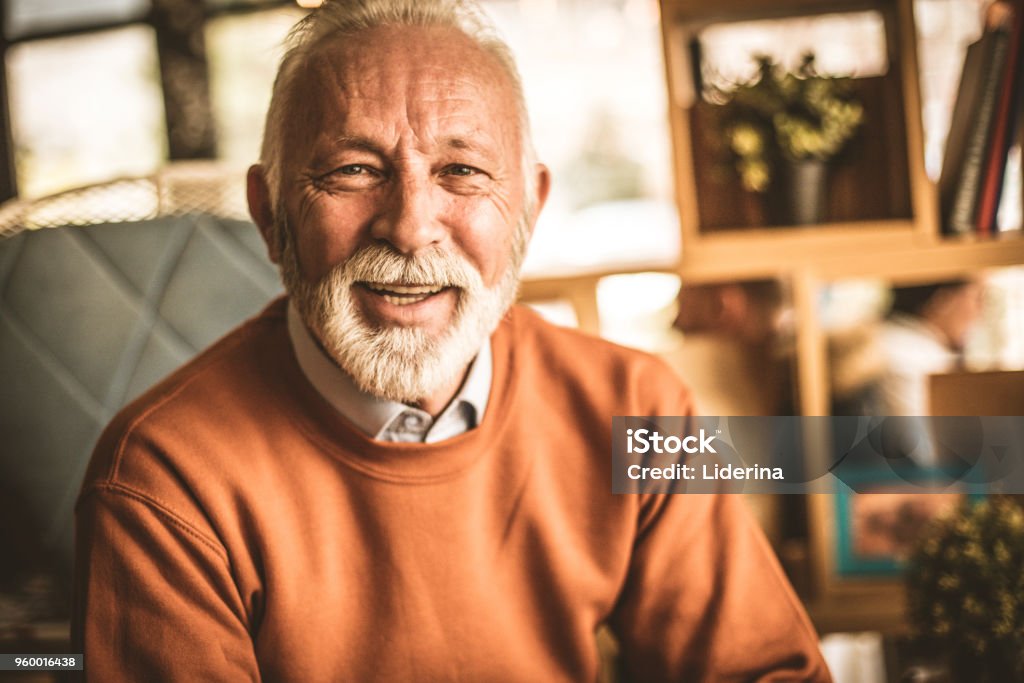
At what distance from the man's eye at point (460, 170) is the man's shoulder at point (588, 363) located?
0.83 ft

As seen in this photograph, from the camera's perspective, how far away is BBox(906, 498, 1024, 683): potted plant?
1016mm

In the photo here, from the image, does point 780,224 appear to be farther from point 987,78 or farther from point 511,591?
point 511,591

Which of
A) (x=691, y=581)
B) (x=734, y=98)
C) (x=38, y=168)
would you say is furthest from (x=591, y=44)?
(x=38, y=168)

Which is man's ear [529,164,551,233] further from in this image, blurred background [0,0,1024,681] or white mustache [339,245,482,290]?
blurred background [0,0,1024,681]

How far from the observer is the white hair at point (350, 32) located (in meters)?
0.88

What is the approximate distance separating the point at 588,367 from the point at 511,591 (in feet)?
0.97

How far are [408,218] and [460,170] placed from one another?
0.09 metres

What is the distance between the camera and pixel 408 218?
827mm

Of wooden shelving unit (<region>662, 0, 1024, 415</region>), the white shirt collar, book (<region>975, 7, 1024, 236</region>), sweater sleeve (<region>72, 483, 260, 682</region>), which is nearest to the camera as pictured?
sweater sleeve (<region>72, 483, 260, 682</region>)

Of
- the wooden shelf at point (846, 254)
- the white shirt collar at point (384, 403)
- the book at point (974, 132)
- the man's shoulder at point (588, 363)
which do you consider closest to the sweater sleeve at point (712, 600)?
the man's shoulder at point (588, 363)

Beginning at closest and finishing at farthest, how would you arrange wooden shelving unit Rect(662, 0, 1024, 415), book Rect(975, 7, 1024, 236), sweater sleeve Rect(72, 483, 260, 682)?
1. sweater sleeve Rect(72, 483, 260, 682)
2. book Rect(975, 7, 1024, 236)
3. wooden shelving unit Rect(662, 0, 1024, 415)

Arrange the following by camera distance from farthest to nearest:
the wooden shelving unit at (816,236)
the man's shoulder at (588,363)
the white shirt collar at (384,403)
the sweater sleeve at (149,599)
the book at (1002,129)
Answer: the wooden shelving unit at (816,236), the book at (1002,129), the man's shoulder at (588,363), the white shirt collar at (384,403), the sweater sleeve at (149,599)

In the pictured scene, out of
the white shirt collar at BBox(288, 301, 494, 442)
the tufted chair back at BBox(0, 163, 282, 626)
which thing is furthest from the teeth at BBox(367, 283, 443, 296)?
the tufted chair back at BBox(0, 163, 282, 626)

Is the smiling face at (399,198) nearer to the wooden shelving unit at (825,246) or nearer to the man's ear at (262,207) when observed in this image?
the man's ear at (262,207)
